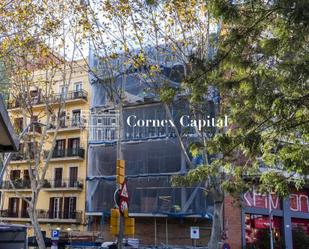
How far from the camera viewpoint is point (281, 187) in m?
9.23

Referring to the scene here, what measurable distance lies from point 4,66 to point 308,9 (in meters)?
16.1

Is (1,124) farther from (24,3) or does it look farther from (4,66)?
(4,66)

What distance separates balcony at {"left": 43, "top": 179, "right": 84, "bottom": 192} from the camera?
37.4 m

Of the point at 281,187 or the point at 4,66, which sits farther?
the point at 4,66

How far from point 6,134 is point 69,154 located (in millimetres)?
33543

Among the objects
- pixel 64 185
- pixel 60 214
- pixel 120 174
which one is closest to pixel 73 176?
pixel 64 185

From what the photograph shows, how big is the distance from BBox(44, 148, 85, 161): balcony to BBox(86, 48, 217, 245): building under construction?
4597 mm

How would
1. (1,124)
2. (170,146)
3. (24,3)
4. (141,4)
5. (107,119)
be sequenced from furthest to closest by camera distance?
(107,119) < (170,146) < (24,3) < (141,4) < (1,124)

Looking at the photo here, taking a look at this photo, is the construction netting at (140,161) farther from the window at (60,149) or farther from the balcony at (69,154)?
the window at (60,149)

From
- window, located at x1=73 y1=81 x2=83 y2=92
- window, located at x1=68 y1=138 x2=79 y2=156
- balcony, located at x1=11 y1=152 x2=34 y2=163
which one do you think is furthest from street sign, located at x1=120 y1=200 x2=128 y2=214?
window, located at x1=73 y1=81 x2=83 y2=92

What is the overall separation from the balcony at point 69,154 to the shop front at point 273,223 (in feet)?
48.1

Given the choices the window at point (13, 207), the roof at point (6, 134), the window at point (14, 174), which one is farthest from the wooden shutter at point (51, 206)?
the roof at point (6, 134)

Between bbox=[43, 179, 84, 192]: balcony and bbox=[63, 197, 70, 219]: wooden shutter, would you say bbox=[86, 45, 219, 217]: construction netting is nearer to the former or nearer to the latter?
bbox=[43, 179, 84, 192]: balcony

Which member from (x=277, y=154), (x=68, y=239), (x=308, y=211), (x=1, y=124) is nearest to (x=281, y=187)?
(x=277, y=154)
